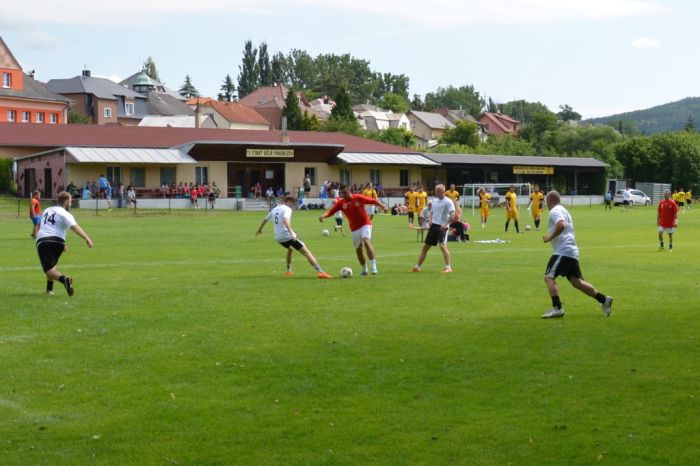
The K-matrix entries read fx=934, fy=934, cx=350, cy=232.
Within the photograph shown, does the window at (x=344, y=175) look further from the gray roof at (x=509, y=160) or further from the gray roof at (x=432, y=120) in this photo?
the gray roof at (x=432, y=120)

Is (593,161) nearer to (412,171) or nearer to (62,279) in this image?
(412,171)

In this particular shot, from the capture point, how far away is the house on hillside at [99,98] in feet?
382

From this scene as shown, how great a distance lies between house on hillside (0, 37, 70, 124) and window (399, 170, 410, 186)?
40013 mm

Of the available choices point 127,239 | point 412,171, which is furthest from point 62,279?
point 412,171

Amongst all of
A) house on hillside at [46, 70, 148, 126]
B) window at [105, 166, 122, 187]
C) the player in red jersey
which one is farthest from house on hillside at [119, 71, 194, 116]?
the player in red jersey

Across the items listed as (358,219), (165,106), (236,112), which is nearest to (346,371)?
(358,219)

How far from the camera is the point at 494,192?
3066 inches

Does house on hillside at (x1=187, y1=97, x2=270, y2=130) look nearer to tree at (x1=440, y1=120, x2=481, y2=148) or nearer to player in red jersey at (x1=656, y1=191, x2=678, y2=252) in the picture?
tree at (x1=440, y1=120, x2=481, y2=148)

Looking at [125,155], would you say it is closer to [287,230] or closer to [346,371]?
[287,230]

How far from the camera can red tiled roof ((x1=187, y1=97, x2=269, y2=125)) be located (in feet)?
412

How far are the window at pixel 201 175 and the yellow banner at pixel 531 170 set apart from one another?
98.8 ft

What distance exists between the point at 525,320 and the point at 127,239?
22403 mm

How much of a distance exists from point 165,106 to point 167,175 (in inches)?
2615

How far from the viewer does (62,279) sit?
52.4 ft
